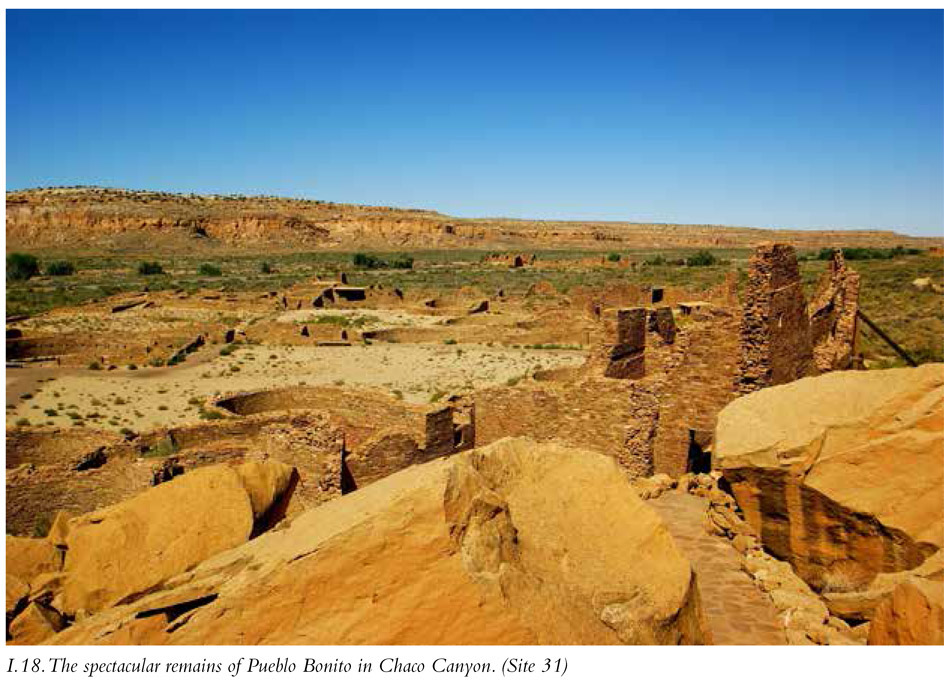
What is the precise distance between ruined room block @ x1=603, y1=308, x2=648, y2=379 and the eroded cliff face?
6912cm

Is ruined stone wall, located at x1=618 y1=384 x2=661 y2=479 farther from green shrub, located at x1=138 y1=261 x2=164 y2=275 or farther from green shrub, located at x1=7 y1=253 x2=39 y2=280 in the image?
green shrub, located at x1=138 y1=261 x2=164 y2=275

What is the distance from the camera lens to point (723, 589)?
6348mm

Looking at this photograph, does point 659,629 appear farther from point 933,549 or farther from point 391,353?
point 391,353

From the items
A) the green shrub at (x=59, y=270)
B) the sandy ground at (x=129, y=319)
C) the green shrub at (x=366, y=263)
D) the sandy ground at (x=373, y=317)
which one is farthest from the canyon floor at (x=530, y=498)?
the green shrub at (x=366, y=263)

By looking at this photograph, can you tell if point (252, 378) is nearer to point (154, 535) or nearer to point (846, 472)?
point (154, 535)

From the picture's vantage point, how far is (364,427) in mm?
11930

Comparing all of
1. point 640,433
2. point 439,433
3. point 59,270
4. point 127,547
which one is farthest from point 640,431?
point 59,270

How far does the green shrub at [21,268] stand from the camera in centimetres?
5797

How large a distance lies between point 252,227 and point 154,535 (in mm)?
98027

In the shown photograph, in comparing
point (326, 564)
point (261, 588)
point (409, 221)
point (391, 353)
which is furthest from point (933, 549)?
point (409, 221)

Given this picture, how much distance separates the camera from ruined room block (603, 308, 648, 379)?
41.1ft

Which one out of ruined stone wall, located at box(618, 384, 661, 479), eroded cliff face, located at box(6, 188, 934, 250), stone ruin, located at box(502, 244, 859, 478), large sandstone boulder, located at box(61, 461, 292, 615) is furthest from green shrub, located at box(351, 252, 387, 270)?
large sandstone boulder, located at box(61, 461, 292, 615)

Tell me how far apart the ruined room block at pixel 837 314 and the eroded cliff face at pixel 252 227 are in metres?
68.2

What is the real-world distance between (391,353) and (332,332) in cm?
330
